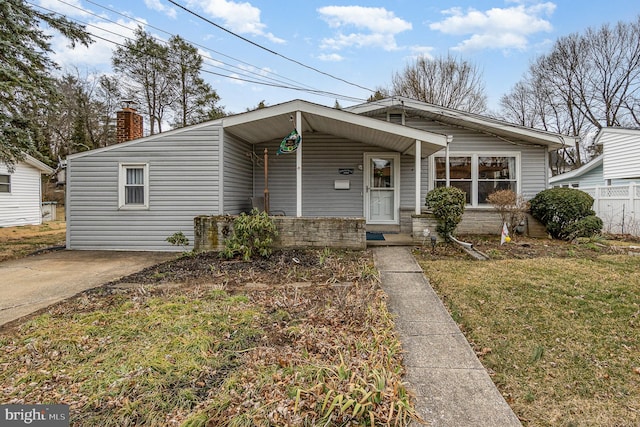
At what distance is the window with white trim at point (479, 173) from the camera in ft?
33.2

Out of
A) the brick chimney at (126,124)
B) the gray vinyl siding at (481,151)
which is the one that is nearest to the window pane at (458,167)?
the gray vinyl siding at (481,151)

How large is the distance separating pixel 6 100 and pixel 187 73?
521 inches

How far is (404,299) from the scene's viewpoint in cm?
430

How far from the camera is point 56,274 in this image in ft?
20.0

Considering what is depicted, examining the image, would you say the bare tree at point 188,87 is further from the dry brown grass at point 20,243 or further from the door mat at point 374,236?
the door mat at point 374,236

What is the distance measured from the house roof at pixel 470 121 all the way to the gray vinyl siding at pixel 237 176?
329 centimetres

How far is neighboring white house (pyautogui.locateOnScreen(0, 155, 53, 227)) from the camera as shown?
1484 cm

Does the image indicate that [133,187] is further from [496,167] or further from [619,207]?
[619,207]

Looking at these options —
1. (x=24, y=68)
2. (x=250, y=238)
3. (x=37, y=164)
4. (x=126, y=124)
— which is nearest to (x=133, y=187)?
(x=126, y=124)

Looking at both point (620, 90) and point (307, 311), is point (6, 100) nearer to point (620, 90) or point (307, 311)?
point (307, 311)

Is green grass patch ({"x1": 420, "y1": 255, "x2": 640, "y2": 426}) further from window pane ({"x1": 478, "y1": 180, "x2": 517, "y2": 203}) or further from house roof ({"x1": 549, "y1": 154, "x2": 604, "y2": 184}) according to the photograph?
house roof ({"x1": 549, "y1": 154, "x2": 604, "y2": 184})

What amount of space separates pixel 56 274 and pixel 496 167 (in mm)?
10984

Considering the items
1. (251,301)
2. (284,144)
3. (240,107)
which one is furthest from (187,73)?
(251,301)

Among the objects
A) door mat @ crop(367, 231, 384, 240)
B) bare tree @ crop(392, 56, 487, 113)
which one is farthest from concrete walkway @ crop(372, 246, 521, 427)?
bare tree @ crop(392, 56, 487, 113)
